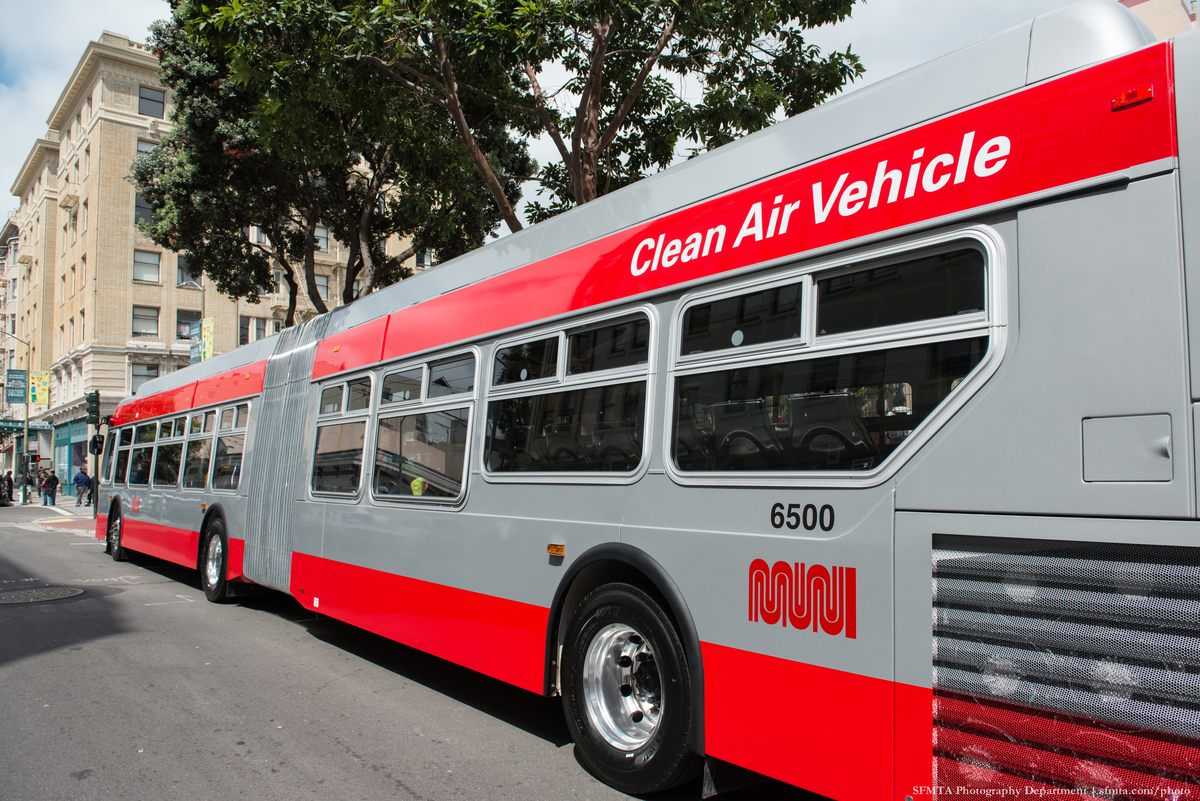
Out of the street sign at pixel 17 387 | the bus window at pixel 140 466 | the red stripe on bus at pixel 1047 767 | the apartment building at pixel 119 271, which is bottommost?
the red stripe on bus at pixel 1047 767

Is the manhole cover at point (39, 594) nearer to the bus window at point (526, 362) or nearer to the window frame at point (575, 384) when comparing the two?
the window frame at point (575, 384)

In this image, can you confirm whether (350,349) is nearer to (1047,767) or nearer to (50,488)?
(1047,767)

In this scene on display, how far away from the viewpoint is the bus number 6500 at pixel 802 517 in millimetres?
3176

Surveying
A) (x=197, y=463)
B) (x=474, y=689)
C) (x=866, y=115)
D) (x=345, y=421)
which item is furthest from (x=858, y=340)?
(x=197, y=463)

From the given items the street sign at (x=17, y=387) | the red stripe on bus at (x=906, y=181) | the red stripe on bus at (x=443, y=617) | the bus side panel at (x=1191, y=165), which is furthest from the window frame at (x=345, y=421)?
the street sign at (x=17, y=387)

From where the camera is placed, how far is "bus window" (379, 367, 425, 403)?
6.00 meters

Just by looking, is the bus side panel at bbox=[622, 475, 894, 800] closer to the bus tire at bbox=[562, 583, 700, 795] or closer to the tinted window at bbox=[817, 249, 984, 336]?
the bus tire at bbox=[562, 583, 700, 795]

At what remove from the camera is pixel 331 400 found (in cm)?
733

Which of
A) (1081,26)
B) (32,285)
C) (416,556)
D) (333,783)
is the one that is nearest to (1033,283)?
(1081,26)

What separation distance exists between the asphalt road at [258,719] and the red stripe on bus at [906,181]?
2.52 meters

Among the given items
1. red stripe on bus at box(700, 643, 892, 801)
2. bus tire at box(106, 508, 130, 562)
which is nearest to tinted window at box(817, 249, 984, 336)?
red stripe on bus at box(700, 643, 892, 801)

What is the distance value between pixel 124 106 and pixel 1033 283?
46.0 meters

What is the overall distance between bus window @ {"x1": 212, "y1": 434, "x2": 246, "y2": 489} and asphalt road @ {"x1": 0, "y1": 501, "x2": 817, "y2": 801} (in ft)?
4.87

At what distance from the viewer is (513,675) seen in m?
4.77
